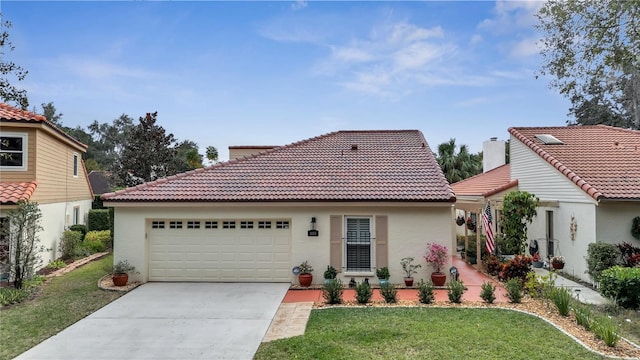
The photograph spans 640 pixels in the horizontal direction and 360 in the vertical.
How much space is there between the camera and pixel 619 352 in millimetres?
6195

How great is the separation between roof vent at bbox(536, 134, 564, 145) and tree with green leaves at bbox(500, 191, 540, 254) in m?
3.49

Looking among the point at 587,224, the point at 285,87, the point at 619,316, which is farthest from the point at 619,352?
the point at 285,87

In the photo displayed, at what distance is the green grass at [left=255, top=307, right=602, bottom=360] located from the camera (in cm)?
614

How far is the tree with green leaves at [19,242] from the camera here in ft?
35.7

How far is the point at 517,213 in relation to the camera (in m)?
13.4

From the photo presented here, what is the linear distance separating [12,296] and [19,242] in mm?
1997

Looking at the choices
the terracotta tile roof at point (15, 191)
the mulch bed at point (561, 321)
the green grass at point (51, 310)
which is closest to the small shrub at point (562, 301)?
the mulch bed at point (561, 321)

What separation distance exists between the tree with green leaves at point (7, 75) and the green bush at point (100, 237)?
1055 centimetres

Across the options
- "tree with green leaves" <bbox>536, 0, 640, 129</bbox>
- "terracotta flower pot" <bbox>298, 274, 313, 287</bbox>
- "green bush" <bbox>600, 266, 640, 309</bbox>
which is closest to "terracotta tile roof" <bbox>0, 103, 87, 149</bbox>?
"terracotta flower pot" <bbox>298, 274, 313, 287</bbox>

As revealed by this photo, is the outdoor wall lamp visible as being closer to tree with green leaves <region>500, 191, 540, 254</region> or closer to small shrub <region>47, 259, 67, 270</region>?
tree with green leaves <region>500, 191, 540, 254</region>

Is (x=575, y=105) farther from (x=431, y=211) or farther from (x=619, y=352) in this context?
(x=619, y=352)

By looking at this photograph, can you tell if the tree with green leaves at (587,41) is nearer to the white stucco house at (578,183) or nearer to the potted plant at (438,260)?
the white stucco house at (578,183)

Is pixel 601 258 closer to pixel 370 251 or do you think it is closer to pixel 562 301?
pixel 562 301

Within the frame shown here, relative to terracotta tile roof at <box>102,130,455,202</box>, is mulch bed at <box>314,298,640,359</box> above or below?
below
